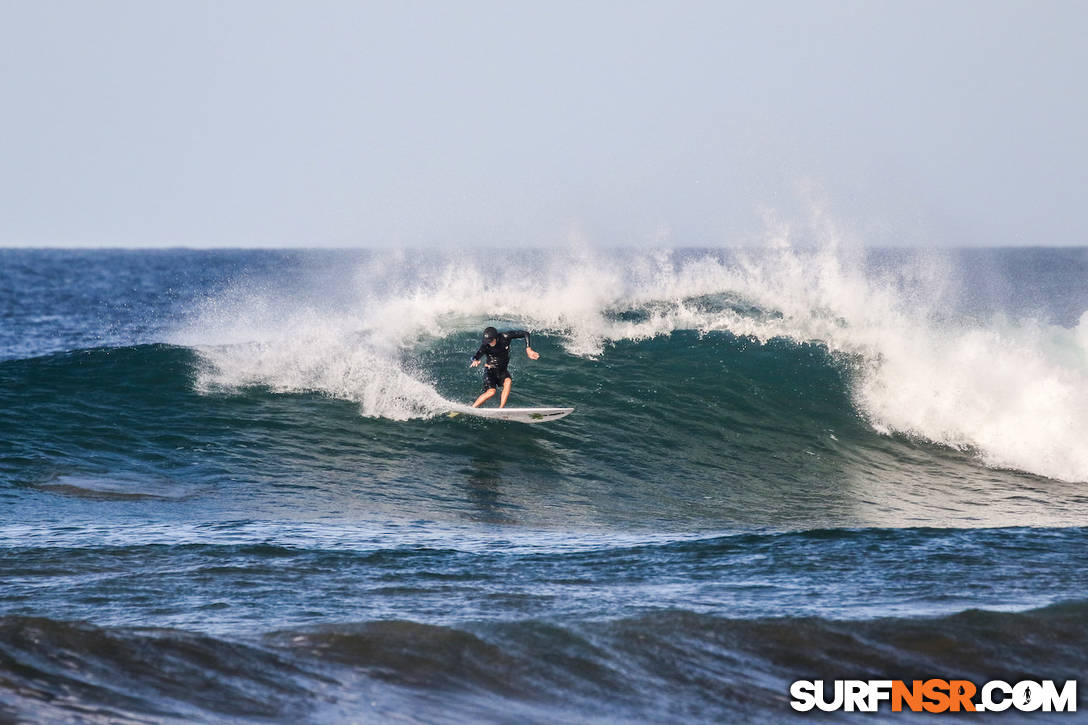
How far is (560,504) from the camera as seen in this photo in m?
11.6

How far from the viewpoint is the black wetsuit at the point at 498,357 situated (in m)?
14.5

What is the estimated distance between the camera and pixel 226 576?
8.21m

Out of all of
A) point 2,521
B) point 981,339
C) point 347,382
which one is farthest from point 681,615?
point 981,339

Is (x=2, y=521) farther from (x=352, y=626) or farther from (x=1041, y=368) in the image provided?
(x=1041, y=368)

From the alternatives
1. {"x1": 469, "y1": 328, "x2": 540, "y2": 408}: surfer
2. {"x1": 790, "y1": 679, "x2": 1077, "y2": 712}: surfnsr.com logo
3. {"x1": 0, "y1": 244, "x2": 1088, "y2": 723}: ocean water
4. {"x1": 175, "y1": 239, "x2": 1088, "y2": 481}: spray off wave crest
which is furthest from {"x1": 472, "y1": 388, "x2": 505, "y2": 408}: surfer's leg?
{"x1": 790, "y1": 679, "x2": 1077, "y2": 712}: surfnsr.com logo

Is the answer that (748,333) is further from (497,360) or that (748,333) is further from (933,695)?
(933,695)

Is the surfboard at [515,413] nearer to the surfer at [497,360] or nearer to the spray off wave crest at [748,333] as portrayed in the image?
the surfer at [497,360]

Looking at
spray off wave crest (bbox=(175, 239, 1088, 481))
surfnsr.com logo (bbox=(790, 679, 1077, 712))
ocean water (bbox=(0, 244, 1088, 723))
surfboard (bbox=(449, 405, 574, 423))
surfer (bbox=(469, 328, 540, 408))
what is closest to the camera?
surfnsr.com logo (bbox=(790, 679, 1077, 712))

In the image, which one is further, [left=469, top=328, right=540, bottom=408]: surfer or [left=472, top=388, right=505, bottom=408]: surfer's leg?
[left=472, top=388, right=505, bottom=408]: surfer's leg

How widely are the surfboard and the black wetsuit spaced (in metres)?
0.38

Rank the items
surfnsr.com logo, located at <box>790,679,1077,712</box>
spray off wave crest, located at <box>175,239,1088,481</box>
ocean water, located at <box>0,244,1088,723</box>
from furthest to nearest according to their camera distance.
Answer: spray off wave crest, located at <box>175,239,1088,481</box>, ocean water, located at <box>0,244,1088,723</box>, surfnsr.com logo, located at <box>790,679,1077,712</box>

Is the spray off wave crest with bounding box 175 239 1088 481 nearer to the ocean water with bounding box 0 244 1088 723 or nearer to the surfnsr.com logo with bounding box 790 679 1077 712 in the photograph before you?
the ocean water with bounding box 0 244 1088 723

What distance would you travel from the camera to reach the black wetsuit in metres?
14.5

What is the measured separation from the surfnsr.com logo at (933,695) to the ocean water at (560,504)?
14cm
